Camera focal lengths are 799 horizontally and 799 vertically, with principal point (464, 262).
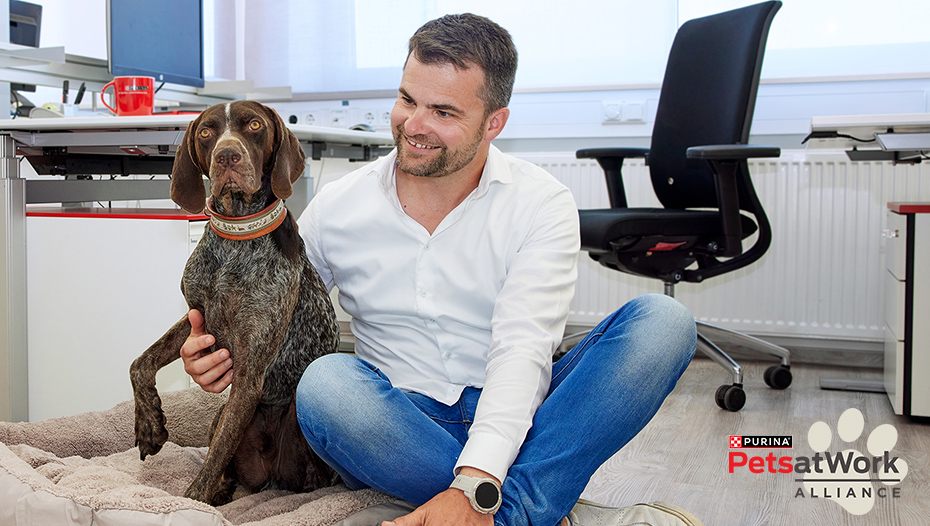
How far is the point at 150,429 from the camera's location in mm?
1466

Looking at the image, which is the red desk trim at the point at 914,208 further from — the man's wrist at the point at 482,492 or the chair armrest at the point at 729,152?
the man's wrist at the point at 482,492

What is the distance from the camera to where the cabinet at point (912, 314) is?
2.37 meters

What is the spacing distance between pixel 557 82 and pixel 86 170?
1973 millimetres

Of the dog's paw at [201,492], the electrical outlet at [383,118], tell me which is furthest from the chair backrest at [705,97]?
the dog's paw at [201,492]

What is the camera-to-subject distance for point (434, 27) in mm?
1398

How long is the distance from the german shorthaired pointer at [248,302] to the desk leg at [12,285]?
2.93 ft

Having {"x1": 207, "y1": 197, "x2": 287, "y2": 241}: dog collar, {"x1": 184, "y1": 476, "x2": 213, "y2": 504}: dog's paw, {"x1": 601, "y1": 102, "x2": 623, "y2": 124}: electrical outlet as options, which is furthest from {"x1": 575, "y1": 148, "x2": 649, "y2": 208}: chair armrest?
{"x1": 184, "y1": 476, "x2": 213, "y2": 504}: dog's paw

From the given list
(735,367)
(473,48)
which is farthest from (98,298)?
(735,367)

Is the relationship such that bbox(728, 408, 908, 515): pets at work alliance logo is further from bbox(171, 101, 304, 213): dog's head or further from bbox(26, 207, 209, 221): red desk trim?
bbox(26, 207, 209, 221): red desk trim

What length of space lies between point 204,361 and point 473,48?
719 mm

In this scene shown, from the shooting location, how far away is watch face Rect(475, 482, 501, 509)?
1151 millimetres

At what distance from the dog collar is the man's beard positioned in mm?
254

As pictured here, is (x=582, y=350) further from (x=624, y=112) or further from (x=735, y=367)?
(x=624, y=112)

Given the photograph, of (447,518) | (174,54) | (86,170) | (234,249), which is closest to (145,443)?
(234,249)
